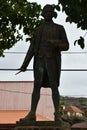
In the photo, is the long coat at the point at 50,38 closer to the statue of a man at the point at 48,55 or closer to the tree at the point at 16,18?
the statue of a man at the point at 48,55

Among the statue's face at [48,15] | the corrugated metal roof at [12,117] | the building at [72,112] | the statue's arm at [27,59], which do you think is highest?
the statue's face at [48,15]

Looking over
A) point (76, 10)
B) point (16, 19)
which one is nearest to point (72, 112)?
point (16, 19)

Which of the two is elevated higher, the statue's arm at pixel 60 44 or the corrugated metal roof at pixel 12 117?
the statue's arm at pixel 60 44

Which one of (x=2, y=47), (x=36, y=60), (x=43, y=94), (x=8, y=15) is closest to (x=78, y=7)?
(x=36, y=60)

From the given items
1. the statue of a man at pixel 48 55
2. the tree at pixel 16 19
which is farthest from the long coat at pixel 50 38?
the tree at pixel 16 19

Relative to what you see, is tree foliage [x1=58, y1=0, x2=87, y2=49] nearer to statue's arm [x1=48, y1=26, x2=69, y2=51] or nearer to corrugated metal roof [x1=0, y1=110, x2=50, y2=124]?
statue's arm [x1=48, y1=26, x2=69, y2=51]

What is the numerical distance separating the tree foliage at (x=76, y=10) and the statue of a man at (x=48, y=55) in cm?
101

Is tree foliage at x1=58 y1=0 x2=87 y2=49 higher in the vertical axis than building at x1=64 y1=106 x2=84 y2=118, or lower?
higher

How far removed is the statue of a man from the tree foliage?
39.7 inches

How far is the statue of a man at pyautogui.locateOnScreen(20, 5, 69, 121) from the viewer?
8922 mm

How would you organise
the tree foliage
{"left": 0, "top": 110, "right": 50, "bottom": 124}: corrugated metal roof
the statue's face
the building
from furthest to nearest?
the building
{"left": 0, "top": 110, "right": 50, "bottom": 124}: corrugated metal roof
the statue's face
the tree foliage

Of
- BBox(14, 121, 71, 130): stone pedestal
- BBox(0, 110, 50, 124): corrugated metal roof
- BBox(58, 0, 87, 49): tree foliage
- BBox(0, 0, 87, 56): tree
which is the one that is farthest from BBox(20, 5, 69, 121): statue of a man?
BBox(0, 110, 50, 124): corrugated metal roof

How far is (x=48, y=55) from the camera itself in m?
9.06

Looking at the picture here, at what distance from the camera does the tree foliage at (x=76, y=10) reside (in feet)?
25.0
